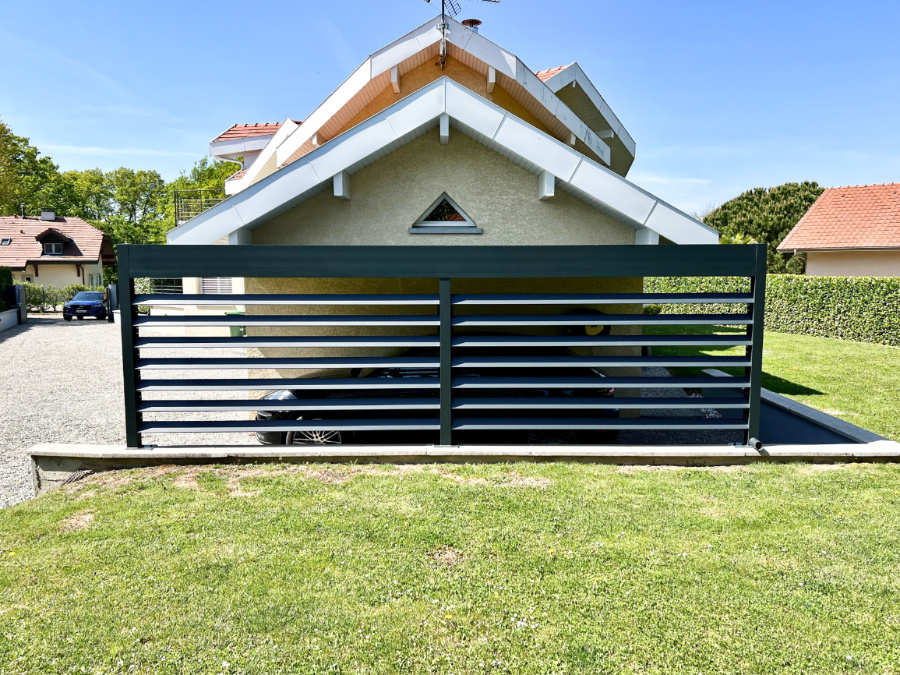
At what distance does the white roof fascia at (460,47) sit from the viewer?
31.2 ft

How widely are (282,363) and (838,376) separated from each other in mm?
11933

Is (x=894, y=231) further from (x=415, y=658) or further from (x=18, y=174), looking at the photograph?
(x=18, y=174)

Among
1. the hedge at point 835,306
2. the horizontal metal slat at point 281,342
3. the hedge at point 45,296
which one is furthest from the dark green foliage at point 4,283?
the hedge at point 835,306

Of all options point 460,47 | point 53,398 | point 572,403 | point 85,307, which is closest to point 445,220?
point 572,403

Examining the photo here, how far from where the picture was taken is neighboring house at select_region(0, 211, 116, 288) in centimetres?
4262

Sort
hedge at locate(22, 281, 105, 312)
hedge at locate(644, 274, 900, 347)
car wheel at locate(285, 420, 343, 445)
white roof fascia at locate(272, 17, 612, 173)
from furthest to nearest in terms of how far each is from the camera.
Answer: hedge at locate(22, 281, 105, 312), hedge at locate(644, 274, 900, 347), white roof fascia at locate(272, 17, 612, 173), car wheel at locate(285, 420, 343, 445)

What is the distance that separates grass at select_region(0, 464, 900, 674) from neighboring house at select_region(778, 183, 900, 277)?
68.9 feet

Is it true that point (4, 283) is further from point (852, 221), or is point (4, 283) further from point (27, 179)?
point (27, 179)

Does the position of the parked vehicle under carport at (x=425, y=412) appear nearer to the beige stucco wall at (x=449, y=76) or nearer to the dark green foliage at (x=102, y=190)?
the beige stucco wall at (x=449, y=76)

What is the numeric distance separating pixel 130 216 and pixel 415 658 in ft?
296

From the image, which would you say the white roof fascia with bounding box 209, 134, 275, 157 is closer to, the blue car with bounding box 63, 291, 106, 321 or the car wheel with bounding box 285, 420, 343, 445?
the car wheel with bounding box 285, 420, 343, 445

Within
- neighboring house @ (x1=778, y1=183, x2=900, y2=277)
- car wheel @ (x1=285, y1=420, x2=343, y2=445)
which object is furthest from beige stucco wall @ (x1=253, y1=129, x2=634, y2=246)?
neighboring house @ (x1=778, y1=183, x2=900, y2=277)

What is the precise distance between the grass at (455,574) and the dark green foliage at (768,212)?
3898 cm

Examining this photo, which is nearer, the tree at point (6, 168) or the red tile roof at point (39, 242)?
the red tile roof at point (39, 242)
